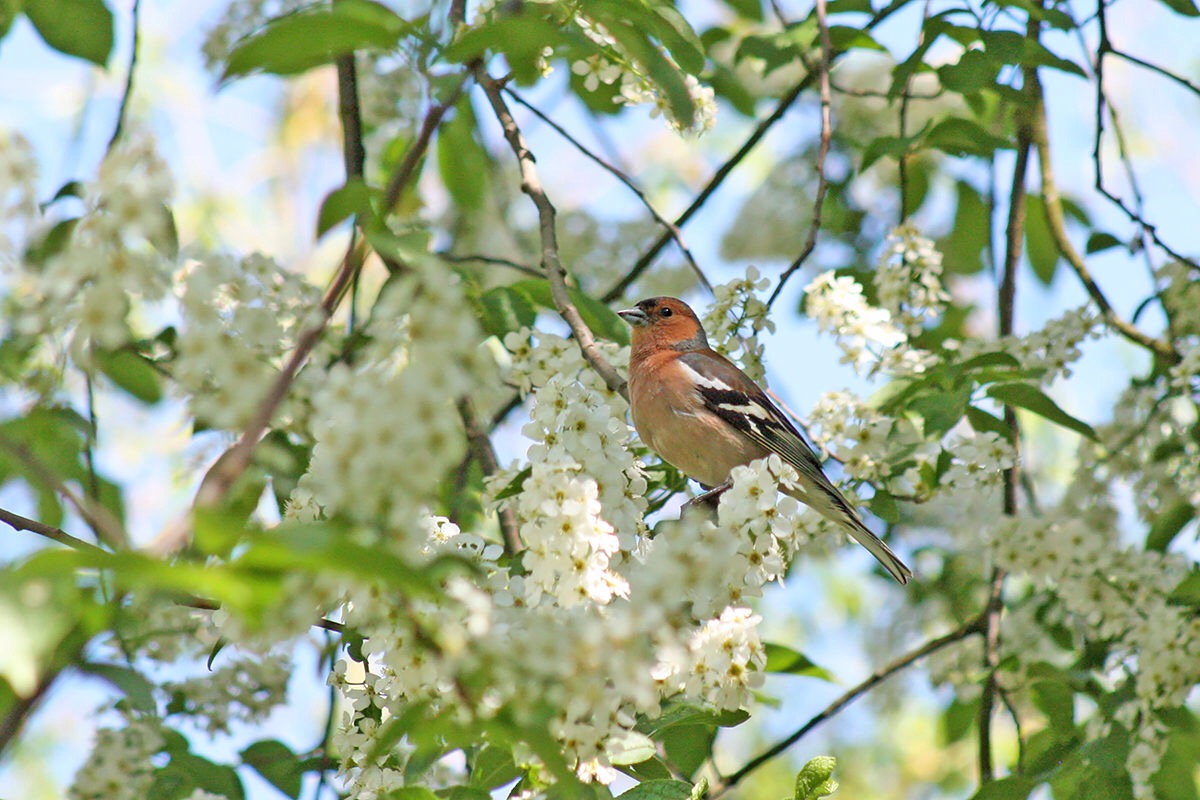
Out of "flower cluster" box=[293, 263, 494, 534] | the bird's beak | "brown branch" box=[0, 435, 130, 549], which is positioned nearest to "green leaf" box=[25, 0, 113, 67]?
"brown branch" box=[0, 435, 130, 549]

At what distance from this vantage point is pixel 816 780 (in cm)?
325

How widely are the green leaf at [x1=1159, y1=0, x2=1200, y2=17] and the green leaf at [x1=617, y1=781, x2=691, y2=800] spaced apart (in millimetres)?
4086

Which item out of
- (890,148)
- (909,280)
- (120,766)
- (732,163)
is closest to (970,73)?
(890,148)

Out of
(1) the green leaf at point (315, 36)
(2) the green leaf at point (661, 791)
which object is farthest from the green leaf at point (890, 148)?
(1) the green leaf at point (315, 36)

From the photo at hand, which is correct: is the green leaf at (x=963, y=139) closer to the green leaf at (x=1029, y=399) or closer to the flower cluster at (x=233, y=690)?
the green leaf at (x=1029, y=399)

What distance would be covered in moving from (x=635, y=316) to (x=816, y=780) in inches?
132

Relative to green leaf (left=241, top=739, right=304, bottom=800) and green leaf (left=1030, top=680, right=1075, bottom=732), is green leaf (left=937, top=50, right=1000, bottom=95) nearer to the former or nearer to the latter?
green leaf (left=1030, top=680, right=1075, bottom=732)

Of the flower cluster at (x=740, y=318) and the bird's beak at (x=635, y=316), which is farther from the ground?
the bird's beak at (x=635, y=316)

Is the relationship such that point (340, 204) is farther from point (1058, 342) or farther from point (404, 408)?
point (1058, 342)

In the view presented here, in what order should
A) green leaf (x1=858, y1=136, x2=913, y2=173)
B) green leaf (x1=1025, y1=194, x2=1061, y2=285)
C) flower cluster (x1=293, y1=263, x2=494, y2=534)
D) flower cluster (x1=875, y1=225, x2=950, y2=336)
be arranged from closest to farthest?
flower cluster (x1=293, y1=263, x2=494, y2=534) → green leaf (x1=858, y1=136, x2=913, y2=173) → flower cluster (x1=875, y1=225, x2=950, y2=336) → green leaf (x1=1025, y1=194, x2=1061, y2=285)

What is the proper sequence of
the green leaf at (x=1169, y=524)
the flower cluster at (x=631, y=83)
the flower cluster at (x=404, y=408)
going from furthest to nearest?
the green leaf at (x=1169, y=524) < the flower cluster at (x=631, y=83) < the flower cluster at (x=404, y=408)

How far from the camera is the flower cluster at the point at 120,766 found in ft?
14.1

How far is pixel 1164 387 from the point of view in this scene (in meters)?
5.88

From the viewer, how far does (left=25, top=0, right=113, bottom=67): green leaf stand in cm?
376
